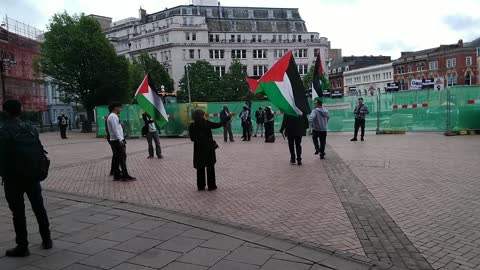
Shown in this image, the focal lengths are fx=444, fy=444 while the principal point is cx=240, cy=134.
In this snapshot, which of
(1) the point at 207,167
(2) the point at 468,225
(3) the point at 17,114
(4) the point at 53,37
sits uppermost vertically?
(4) the point at 53,37

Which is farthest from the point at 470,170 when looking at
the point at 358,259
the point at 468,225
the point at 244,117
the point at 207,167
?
the point at 244,117

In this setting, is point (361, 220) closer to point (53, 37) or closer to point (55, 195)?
point (55, 195)

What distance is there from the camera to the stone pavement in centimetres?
464

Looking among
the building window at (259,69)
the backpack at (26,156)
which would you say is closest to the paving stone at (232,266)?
the backpack at (26,156)

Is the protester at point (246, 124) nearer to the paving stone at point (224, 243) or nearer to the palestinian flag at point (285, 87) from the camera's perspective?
the palestinian flag at point (285, 87)

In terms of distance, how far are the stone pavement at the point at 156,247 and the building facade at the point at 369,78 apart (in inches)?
3985

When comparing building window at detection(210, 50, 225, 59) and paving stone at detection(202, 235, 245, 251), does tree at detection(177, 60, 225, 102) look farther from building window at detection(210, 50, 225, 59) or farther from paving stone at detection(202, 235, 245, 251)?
paving stone at detection(202, 235, 245, 251)

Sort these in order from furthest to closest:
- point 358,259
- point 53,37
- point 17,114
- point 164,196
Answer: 1. point 53,37
2. point 164,196
3. point 17,114
4. point 358,259

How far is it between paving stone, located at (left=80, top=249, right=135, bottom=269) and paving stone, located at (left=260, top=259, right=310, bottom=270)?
5.02ft

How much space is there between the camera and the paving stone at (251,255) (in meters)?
4.72

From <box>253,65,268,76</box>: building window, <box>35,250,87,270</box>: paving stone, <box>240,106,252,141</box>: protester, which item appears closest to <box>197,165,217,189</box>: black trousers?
<box>35,250,87,270</box>: paving stone

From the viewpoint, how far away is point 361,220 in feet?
20.5

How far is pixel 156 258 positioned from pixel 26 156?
6.07ft

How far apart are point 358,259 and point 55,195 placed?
605 centimetres
